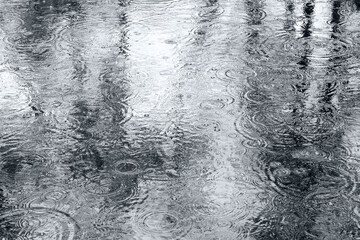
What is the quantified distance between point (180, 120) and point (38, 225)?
223 centimetres

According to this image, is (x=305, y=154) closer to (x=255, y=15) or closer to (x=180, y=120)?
(x=180, y=120)

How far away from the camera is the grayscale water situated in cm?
588

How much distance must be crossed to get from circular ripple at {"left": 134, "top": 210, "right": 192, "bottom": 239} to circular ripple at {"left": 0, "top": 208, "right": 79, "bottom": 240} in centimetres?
58

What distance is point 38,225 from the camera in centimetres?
579

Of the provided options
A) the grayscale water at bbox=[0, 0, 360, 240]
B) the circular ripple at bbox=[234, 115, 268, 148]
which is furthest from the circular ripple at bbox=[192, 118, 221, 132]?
the circular ripple at bbox=[234, 115, 268, 148]

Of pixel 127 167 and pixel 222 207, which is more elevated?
pixel 127 167

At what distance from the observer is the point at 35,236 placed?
5.66m

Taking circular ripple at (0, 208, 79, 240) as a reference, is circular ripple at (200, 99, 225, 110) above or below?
below

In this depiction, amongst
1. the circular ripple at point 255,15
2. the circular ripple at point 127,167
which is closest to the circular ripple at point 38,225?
the circular ripple at point 127,167

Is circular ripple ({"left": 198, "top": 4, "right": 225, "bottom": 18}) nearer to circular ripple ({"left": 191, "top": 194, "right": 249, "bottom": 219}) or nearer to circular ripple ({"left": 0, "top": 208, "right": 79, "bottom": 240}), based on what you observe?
circular ripple ({"left": 191, "top": 194, "right": 249, "bottom": 219})

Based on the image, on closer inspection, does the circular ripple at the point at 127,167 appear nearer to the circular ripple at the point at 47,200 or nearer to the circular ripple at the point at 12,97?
the circular ripple at the point at 47,200

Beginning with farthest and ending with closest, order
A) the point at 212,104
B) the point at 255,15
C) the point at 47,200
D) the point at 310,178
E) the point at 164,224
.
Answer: the point at 255,15
the point at 212,104
the point at 310,178
the point at 47,200
the point at 164,224

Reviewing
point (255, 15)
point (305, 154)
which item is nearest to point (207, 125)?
point (305, 154)

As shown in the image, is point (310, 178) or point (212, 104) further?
point (212, 104)
